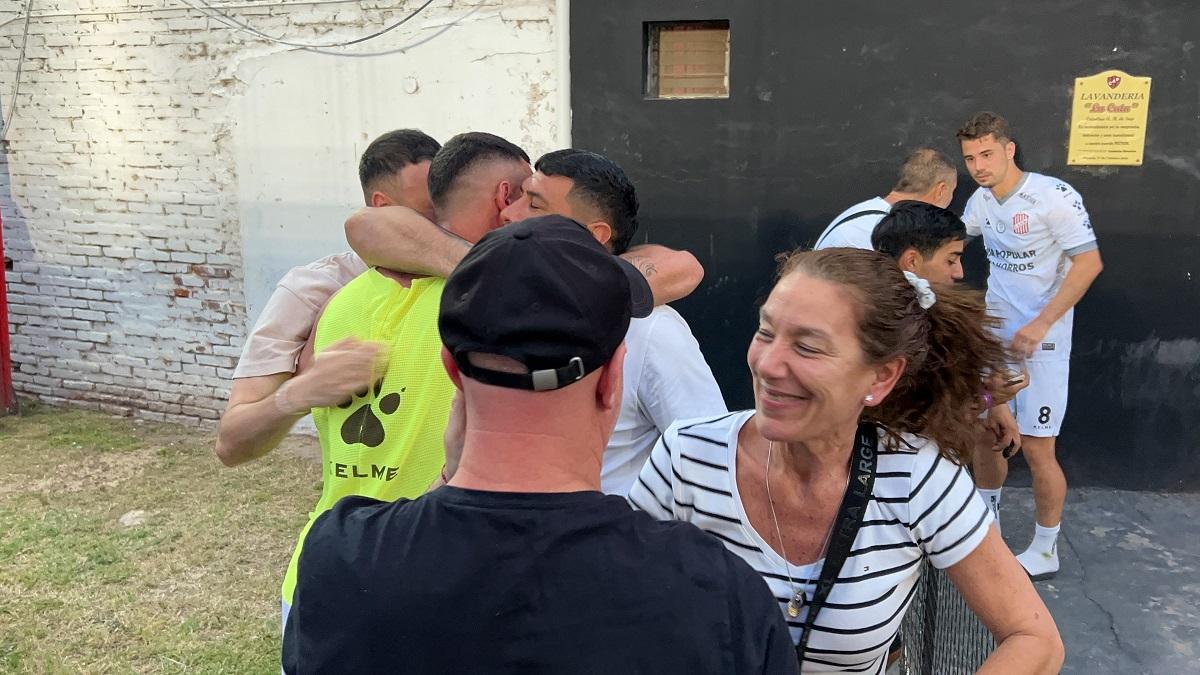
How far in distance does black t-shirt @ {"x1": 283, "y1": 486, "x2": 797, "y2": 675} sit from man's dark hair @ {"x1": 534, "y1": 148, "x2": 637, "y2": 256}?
4.88 feet

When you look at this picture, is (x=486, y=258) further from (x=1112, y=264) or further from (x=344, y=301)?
(x=1112, y=264)

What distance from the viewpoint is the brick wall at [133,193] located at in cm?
601

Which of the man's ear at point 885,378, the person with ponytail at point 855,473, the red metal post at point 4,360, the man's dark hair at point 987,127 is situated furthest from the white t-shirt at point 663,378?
the red metal post at point 4,360

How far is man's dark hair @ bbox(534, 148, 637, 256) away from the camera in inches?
96.0

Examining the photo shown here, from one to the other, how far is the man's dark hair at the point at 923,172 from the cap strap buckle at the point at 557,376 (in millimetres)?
3711

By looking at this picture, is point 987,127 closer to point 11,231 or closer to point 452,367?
point 452,367

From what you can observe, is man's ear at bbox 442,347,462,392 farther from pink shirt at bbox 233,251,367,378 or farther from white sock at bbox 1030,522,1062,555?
white sock at bbox 1030,522,1062,555

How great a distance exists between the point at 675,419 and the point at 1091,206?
378 centimetres

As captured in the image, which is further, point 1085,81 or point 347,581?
point 1085,81

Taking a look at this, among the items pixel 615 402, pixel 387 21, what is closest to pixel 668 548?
pixel 615 402

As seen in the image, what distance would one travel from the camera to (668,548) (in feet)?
3.45

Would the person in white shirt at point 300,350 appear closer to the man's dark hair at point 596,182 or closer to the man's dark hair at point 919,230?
the man's dark hair at point 596,182

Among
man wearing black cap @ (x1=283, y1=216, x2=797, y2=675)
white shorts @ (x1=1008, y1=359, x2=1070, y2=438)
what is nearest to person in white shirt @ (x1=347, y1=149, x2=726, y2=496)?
man wearing black cap @ (x1=283, y1=216, x2=797, y2=675)

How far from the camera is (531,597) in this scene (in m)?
1.00
